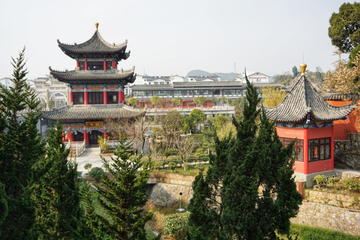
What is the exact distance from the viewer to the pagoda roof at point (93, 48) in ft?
79.2

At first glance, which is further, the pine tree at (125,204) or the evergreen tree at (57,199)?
the evergreen tree at (57,199)

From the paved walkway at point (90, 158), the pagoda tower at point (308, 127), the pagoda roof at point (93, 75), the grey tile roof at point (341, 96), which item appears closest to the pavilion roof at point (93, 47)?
the pagoda roof at point (93, 75)

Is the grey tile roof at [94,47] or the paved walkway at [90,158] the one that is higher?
the grey tile roof at [94,47]

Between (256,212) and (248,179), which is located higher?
(248,179)

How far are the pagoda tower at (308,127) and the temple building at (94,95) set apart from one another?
1342 cm

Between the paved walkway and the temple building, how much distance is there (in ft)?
4.61

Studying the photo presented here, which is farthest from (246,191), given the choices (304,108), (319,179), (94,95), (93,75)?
(94,95)

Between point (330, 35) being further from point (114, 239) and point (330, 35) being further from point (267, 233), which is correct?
point (114, 239)

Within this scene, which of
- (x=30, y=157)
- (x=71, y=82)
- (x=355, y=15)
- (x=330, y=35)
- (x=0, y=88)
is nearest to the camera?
(x=30, y=157)

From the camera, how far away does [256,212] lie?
600 cm

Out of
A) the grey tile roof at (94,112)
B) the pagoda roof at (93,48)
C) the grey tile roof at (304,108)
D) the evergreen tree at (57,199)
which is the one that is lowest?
the evergreen tree at (57,199)

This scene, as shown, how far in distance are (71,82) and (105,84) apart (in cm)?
321

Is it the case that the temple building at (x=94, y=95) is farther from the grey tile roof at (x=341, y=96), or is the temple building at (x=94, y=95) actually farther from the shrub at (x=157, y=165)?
the grey tile roof at (x=341, y=96)

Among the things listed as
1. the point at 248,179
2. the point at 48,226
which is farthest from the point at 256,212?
the point at 48,226
